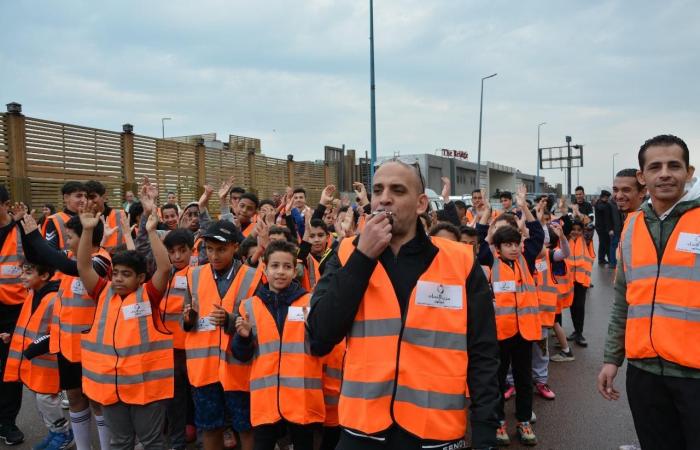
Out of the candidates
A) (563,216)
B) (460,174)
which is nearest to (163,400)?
(563,216)

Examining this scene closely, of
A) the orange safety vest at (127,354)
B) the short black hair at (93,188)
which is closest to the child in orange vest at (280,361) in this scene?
the orange safety vest at (127,354)

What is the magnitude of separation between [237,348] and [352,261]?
5.76 ft

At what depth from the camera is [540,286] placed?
18.6ft

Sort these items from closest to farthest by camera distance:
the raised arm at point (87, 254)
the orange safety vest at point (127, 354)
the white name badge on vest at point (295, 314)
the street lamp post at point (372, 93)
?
the white name badge on vest at point (295, 314) < the orange safety vest at point (127, 354) < the raised arm at point (87, 254) < the street lamp post at point (372, 93)

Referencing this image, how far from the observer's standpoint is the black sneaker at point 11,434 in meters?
4.40

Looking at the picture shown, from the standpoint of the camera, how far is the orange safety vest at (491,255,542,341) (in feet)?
13.9

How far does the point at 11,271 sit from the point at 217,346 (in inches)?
101

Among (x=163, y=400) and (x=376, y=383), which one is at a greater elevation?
(x=376, y=383)

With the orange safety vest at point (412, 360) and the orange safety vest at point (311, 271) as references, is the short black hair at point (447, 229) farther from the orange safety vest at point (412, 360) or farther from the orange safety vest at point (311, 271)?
the orange safety vest at point (412, 360)

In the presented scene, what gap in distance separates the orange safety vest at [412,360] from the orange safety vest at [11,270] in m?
4.17

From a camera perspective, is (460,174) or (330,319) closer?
(330,319)

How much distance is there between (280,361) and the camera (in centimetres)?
330

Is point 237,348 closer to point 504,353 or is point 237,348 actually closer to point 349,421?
point 349,421

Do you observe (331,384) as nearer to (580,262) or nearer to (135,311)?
(135,311)
